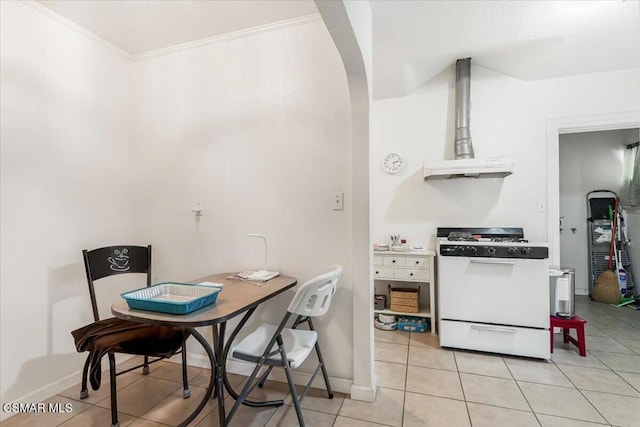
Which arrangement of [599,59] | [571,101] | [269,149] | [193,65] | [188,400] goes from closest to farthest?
[188,400], [269,149], [193,65], [599,59], [571,101]

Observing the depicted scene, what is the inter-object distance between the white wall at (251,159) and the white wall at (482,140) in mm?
957

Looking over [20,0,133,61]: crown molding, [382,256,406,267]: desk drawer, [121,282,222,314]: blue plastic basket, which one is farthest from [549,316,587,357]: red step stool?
[20,0,133,61]: crown molding

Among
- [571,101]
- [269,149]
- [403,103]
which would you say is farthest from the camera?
[403,103]

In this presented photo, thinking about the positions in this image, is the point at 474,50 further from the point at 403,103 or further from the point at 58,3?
the point at 58,3

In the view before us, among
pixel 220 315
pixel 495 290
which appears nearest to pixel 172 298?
pixel 220 315

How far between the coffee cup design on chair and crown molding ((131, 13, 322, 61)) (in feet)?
5.25

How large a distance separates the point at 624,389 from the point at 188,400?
2.82m

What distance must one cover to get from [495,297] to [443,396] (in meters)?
0.99

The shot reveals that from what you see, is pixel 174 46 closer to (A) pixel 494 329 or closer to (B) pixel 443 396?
(B) pixel 443 396

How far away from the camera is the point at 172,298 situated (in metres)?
1.56

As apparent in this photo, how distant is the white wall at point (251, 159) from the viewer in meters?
1.99

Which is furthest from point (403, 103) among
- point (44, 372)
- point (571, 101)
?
point (44, 372)

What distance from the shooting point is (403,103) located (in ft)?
11.4

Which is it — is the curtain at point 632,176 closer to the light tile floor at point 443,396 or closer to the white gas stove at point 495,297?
the light tile floor at point 443,396
